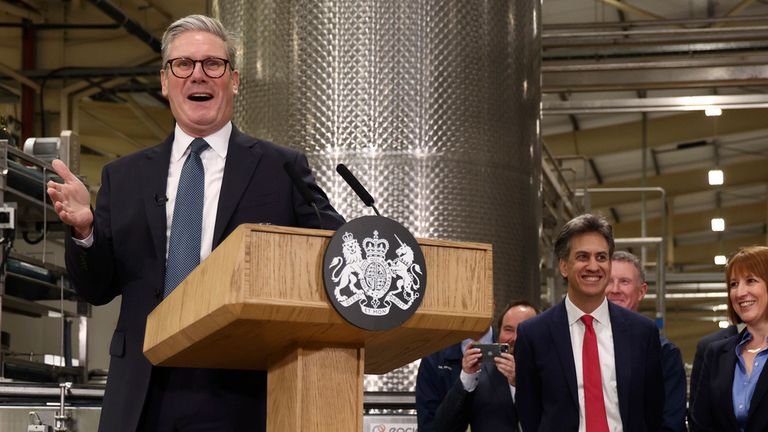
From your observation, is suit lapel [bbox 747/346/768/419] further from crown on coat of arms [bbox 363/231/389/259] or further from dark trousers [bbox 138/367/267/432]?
crown on coat of arms [bbox 363/231/389/259]

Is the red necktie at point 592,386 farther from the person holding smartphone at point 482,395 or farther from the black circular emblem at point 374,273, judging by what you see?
the black circular emblem at point 374,273

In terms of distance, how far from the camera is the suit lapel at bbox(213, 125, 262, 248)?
2039 mm

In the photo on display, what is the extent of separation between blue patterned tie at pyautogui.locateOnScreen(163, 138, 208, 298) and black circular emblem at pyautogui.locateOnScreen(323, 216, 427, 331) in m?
0.45

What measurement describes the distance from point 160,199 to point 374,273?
1.90 ft

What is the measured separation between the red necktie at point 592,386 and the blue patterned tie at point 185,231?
5.18 ft

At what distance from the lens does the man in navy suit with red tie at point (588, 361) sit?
10.8ft

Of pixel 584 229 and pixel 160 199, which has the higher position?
pixel 584 229

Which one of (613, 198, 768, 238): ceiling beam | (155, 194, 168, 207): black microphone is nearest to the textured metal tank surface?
(155, 194, 168, 207): black microphone

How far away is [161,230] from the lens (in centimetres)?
206

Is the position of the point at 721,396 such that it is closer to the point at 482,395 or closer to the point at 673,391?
the point at 673,391

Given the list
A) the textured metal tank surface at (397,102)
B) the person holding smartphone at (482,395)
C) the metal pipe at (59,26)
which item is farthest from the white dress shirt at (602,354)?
the metal pipe at (59,26)

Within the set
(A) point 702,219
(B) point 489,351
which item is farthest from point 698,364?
(A) point 702,219

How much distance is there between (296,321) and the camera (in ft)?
5.30

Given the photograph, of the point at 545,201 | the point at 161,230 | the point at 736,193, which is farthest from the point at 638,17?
the point at 161,230
